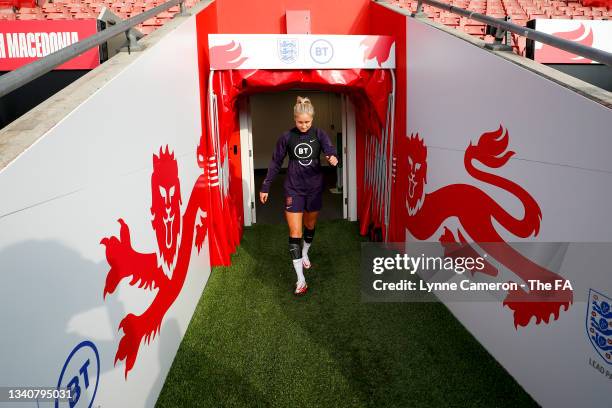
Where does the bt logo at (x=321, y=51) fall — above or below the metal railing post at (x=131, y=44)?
above

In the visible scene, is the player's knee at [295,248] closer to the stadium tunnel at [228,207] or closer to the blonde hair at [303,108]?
the stadium tunnel at [228,207]

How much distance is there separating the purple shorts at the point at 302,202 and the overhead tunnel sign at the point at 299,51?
1333 mm

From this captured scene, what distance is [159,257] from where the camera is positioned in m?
2.26

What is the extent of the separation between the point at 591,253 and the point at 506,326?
78cm

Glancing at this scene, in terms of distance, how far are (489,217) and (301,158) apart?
1.53 m

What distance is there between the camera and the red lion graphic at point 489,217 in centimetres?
207

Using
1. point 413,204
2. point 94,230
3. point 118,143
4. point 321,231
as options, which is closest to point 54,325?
point 94,230

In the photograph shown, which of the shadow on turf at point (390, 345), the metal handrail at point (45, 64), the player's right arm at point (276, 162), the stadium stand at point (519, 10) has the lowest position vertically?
the shadow on turf at point (390, 345)

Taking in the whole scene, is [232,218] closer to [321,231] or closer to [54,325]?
[321,231]

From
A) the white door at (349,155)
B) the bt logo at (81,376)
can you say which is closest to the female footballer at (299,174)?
the white door at (349,155)

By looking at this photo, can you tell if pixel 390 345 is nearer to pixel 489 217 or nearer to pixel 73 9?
pixel 489 217

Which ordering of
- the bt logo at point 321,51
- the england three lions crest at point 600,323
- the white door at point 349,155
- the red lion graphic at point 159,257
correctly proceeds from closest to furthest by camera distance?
1. the england three lions crest at point 600,323
2. the red lion graphic at point 159,257
3. the bt logo at point 321,51
4. the white door at point 349,155

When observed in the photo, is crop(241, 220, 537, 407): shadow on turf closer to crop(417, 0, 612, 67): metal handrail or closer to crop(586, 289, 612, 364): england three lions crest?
crop(586, 289, 612, 364): england three lions crest

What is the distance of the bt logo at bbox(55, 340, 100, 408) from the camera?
1271 mm
